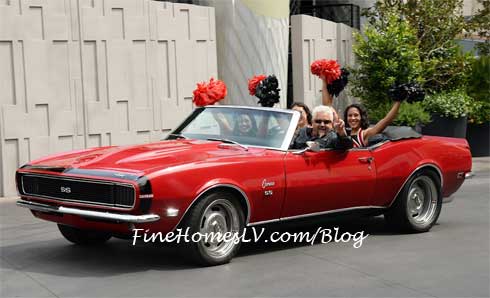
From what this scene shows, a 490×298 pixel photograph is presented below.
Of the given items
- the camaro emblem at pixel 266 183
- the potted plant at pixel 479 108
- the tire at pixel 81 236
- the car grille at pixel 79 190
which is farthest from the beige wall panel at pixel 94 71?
the potted plant at pixel 479 108

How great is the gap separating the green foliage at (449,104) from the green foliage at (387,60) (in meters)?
0.75

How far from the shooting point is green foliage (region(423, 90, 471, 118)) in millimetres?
18703

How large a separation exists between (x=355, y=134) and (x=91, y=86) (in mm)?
5576

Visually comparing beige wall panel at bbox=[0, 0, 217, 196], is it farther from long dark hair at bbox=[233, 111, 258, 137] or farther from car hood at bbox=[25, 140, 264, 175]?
long dark hair at bbox=[233, 111, 258, 137]

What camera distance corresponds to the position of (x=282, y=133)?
8.46 m

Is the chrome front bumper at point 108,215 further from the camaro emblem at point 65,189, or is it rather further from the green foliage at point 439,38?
the green foliage at point 439,38

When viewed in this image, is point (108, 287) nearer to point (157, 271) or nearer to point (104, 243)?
point (157, 271)

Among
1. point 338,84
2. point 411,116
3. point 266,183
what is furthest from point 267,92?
point 411,116

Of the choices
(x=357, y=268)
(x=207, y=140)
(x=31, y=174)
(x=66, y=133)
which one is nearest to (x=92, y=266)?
(x=31, y=174)

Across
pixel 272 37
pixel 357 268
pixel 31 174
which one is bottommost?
pixel 357 268

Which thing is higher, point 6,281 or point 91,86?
point 91,86

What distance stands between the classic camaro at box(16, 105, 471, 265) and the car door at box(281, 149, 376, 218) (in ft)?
0.03

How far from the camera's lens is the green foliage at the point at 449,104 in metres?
18.7

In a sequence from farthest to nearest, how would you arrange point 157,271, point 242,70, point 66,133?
point 242,70 → point 66,133 → point 157,271
